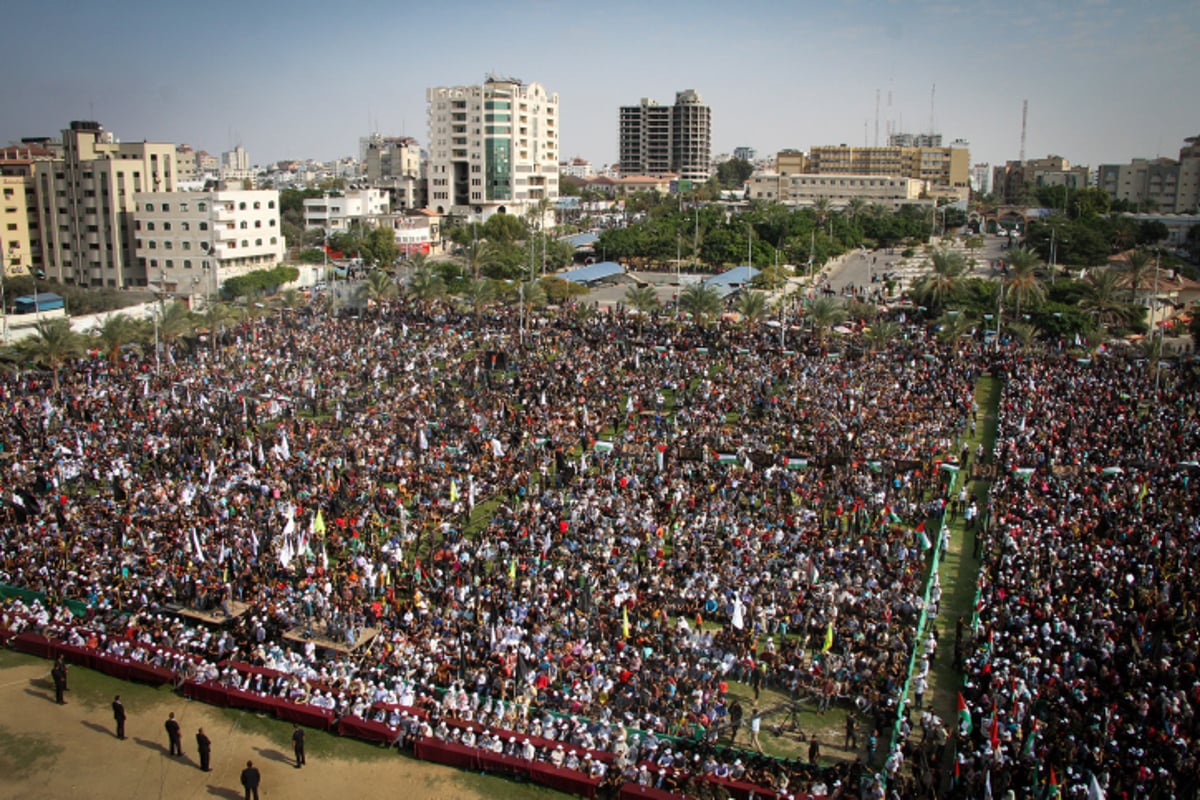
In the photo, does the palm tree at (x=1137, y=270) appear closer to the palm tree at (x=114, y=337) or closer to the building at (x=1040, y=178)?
the palm tree at (x=114, y=337)

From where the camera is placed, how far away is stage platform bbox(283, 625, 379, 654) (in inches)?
808

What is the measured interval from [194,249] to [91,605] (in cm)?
5692

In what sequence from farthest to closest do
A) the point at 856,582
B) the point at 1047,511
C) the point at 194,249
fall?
the point at 194,249 < the point at 1047,511 < the point at 856,582

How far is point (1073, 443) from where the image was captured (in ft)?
101

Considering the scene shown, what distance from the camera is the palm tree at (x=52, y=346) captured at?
41438 mm

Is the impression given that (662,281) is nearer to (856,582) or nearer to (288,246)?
(288,246)

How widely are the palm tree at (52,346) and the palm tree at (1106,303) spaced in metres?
49.6

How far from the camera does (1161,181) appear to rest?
147000mm

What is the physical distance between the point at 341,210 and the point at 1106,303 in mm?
77746

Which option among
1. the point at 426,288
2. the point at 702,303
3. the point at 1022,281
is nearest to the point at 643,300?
the point at 702,303

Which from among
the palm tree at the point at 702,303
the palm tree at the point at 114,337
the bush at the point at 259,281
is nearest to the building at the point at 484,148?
the bush at the point at 259,281

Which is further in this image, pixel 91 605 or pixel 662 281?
pixel 662 281

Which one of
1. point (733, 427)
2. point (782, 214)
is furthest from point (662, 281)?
point (733, 427)

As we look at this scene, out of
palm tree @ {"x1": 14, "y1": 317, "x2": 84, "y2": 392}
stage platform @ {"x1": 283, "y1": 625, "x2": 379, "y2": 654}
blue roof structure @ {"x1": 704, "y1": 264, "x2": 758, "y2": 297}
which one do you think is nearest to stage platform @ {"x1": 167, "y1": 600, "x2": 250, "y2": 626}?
stage platform @ {"x1": 283, "y1": 625, "x2": 379, "y2": 654}
